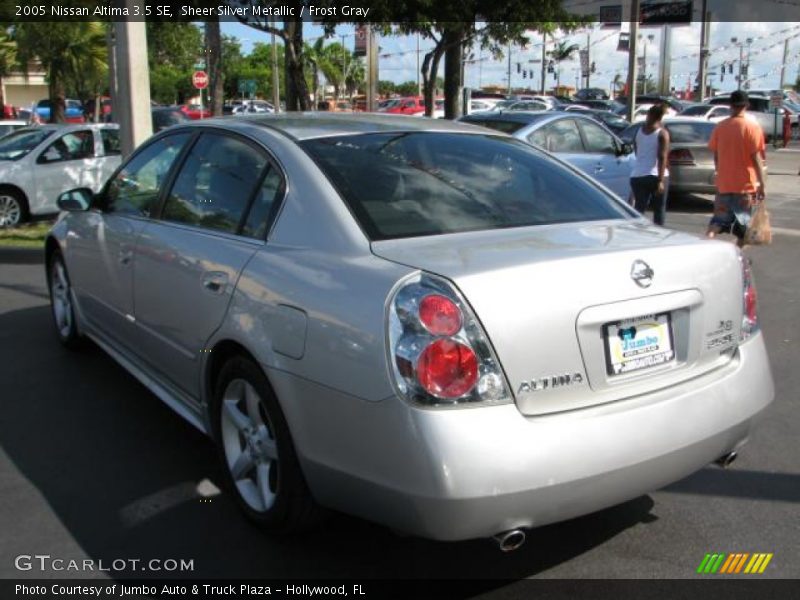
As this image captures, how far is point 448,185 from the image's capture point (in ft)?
11.6

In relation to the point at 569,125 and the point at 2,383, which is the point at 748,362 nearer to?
the point at 2,383

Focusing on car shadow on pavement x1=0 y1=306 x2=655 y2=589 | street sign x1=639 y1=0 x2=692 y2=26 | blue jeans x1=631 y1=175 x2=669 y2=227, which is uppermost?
street sign x1=639 y1=0 x2=692 y2=26

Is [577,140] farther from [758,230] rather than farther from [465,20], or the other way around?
[465,20]

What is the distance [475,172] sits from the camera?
3682mm

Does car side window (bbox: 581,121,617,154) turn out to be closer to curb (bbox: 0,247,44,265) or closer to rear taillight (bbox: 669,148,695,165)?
rear taillight (bbox: 669,148,695,165)

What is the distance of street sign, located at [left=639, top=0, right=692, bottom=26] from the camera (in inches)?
1527

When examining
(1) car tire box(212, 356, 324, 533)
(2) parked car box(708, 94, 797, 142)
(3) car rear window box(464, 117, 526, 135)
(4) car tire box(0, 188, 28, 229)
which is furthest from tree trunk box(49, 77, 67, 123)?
(2) parked car box(708, 94, 797, 142)

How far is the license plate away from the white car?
1049 centimetres

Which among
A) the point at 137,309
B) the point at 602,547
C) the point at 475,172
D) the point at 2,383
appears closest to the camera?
the point at 602,547

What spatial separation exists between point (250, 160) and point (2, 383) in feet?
8.60

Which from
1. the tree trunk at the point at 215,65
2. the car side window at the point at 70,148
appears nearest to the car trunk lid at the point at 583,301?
the car side window at the point at 70,148

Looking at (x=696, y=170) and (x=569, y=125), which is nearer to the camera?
(x=569, y=125)

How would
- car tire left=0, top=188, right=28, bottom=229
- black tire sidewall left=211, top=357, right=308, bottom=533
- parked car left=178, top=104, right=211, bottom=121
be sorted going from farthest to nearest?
parked car left=178, top=104, right=211, bottom=121 → car tire left=0, top=188, right=28, bottom=229 → black tire sidewall left=211, top=357, right=308, bottom=533

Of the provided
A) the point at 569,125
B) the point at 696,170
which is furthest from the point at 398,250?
the point at 696,170
